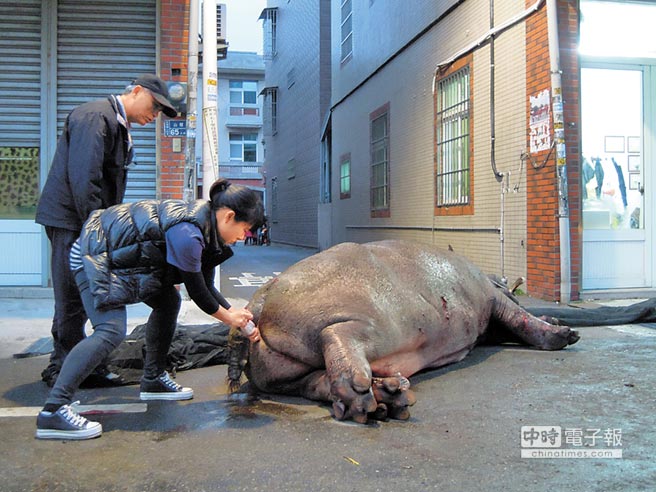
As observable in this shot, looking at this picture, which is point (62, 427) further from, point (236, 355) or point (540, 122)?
point (540, 122)

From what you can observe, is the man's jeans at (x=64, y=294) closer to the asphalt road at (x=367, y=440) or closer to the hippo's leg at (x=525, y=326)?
the asphalt road at (x=367, y=440)

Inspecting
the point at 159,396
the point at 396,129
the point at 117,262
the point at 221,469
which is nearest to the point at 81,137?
the point at 117,262

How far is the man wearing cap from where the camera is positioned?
3672 millimetres

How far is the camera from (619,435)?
9.63 feet

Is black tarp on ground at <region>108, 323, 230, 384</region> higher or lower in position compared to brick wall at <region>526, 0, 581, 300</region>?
lower

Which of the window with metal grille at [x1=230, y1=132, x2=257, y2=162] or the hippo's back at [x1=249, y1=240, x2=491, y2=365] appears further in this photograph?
the window with metal grille at [x1=230, y1=132, x2=257, y2=162]

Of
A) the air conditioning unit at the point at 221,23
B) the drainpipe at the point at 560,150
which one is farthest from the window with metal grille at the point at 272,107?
the drainpipe at the point at 560,150

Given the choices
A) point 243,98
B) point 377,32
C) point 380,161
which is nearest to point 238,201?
point 380,161

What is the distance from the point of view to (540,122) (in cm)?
741

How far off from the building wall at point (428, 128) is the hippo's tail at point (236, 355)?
5009mm

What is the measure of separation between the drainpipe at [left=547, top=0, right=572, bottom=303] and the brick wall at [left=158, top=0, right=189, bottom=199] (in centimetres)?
398

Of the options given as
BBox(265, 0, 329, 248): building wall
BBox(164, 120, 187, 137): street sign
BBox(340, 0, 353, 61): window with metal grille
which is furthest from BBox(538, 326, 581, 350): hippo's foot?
BBox(265, 0, 329, 248): building wall

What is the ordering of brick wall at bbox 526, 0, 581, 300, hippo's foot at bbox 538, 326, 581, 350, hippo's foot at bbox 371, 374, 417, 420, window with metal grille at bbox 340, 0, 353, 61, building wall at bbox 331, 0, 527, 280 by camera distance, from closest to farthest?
hippo's foot at bbox 371, 374, 417, 420 < hippo's foot at bbox 538, 326, 581, 350 < brick wall at bbox 526, 0, 581, 300 < building wall at bbox 331, 0, 527, 280 < window with metal grille at bbox 340, 0, 353, 61

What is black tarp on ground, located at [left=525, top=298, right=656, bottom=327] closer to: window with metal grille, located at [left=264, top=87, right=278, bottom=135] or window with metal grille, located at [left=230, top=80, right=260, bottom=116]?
window with metal grille, located at [left=264, top=87, right=278, bottom=135]
